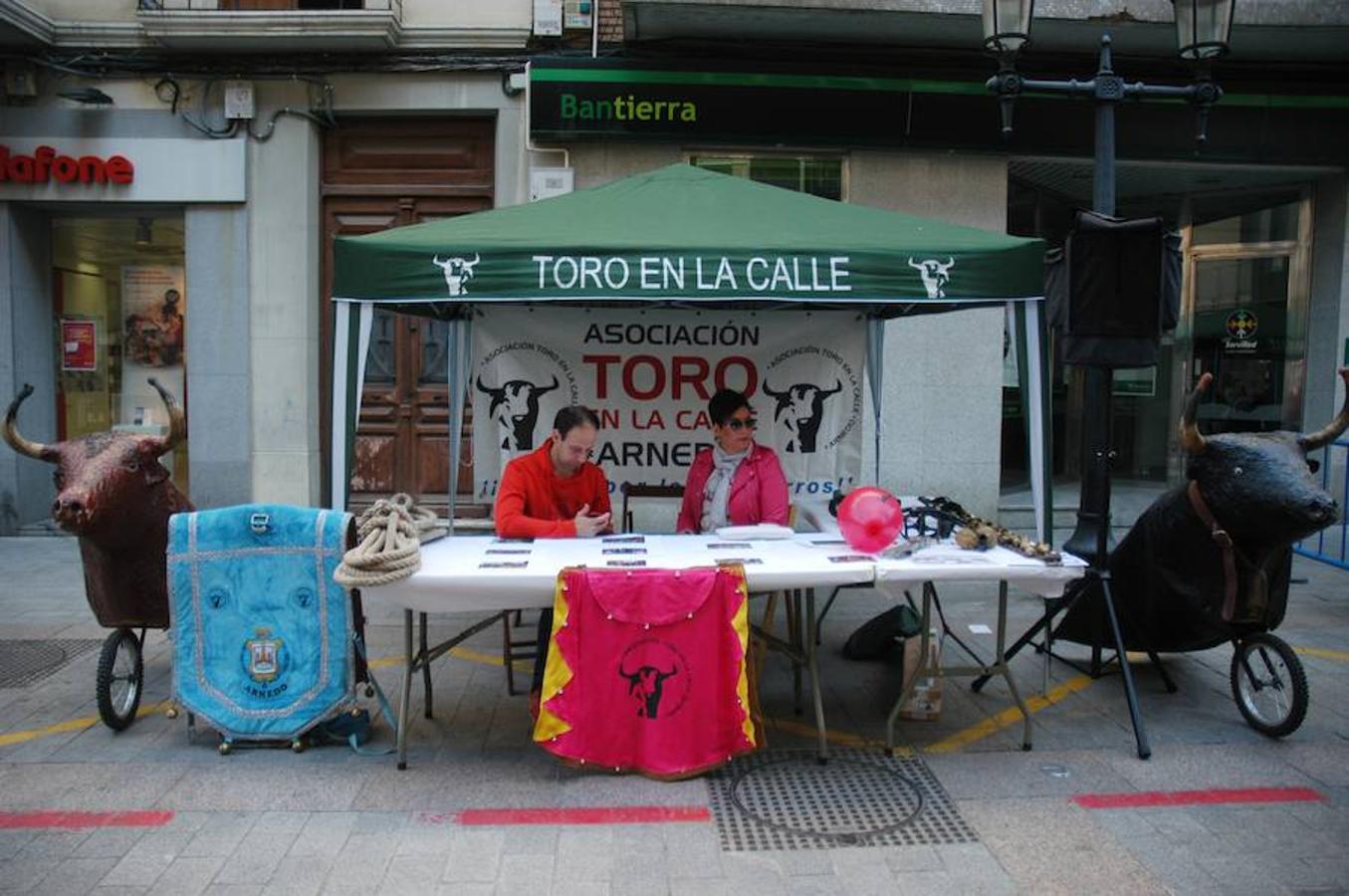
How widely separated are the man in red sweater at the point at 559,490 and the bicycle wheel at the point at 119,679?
195 cm

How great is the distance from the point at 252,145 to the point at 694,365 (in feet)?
18.8

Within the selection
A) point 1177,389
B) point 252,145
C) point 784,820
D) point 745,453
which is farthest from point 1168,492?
point 252,145

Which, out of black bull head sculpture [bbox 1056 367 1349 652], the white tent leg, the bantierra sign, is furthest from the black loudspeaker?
the white tent leg

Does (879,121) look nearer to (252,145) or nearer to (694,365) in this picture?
(694,365)

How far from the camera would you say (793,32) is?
31.1 ft

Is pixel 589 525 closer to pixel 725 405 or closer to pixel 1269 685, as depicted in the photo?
pixel 725 405

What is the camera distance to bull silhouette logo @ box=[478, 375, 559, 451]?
6.83 metres

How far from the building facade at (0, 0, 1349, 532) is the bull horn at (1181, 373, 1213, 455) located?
16.8 ft

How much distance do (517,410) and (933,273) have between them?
3.02 m

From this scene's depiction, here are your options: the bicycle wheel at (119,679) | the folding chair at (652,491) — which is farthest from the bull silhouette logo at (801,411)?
the bicycle wheel at (119,679)

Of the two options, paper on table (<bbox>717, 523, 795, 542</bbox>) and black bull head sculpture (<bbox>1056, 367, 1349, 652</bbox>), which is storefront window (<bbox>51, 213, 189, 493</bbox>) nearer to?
paper on table (<bbox>717, 523, 795, 542</bbox>)

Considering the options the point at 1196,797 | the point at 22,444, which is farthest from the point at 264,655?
the point at 1196,797

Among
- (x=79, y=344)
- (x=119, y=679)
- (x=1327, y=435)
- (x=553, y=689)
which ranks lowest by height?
(x=119, y=679)

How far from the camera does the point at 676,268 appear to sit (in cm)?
493
